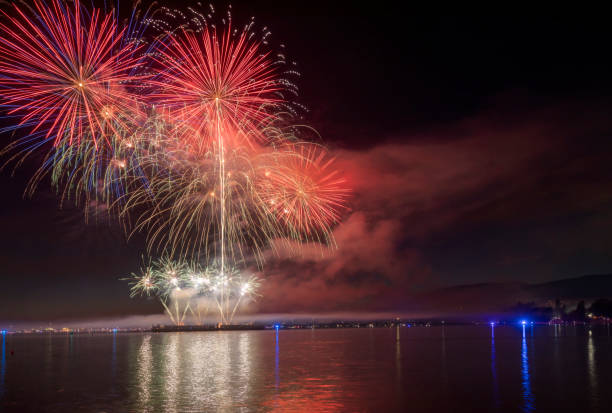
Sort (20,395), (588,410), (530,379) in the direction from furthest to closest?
1. (530,379)
2. (20,395)
3. (588,410)

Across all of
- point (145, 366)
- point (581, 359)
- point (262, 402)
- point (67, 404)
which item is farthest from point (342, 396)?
point (581, 359)

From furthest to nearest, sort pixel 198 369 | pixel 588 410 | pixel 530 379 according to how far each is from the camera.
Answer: pixel 198 369, pixel 530 379, pixel 588 410

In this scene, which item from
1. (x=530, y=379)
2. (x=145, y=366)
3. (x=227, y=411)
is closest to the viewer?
(x=227, y=411)

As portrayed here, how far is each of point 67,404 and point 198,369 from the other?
15578 millimetres

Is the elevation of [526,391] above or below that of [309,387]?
below

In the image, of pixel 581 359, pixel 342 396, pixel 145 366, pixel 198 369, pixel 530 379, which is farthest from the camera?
pixel 581 359

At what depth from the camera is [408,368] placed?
42750 millimetres

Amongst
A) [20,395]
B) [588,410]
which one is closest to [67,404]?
[20,395]

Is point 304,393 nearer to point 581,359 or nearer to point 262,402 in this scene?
point 262,402

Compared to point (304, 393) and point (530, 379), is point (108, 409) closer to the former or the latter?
point (304, 393)

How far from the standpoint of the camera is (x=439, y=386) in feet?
104

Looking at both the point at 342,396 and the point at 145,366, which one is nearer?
the point at 342,396

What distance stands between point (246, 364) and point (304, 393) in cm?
1909

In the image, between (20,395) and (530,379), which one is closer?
(20,395)
